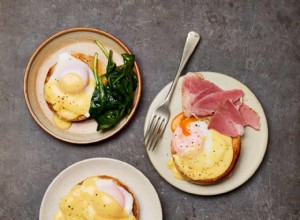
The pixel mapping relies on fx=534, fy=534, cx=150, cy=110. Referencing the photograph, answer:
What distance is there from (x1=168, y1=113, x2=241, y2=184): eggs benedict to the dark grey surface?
0.86 ft

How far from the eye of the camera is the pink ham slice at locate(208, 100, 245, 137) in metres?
3.19

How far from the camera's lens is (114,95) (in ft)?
10.9

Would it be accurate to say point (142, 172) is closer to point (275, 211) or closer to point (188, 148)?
point (188, 148)

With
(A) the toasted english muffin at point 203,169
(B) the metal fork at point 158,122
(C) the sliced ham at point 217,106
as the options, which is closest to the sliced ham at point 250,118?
(C) the sliced ham at point 217,106

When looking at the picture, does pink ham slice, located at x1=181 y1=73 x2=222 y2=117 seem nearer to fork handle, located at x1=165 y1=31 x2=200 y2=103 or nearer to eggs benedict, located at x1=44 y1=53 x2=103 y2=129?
fork handle, located at x1=165 y1=31 x2=200 y2=103

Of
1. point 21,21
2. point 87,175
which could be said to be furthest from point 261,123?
point 21,21

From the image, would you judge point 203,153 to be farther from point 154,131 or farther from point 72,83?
point 72,83

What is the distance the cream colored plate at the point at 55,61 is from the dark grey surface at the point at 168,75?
90 mm

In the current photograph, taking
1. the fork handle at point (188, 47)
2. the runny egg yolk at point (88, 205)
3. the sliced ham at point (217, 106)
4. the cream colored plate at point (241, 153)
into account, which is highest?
the fork handle at point (188, 47)

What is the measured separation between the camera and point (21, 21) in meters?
3.56

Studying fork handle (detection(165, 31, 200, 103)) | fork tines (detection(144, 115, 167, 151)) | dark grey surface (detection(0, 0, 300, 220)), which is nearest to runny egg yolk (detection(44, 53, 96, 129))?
dark grey surface (detection(0, 0, 300, 220))

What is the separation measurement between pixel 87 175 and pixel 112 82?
0.60 metres

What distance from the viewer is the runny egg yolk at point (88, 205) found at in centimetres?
313

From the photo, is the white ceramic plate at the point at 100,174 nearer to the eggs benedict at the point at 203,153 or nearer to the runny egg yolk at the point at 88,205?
the runny egg yolk at the point at 88,205
